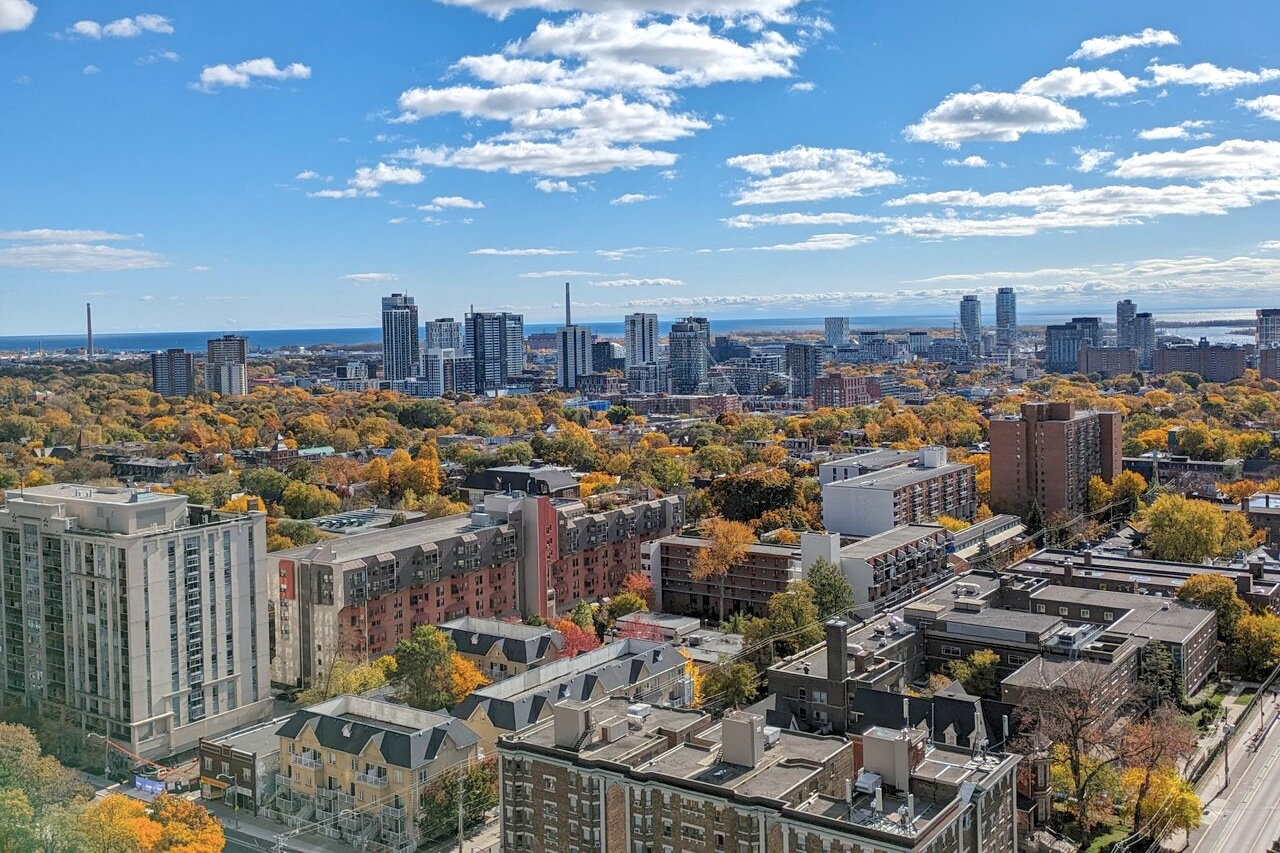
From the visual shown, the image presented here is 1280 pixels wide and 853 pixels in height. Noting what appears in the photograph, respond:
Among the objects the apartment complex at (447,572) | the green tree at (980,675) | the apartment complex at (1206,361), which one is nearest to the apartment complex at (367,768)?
the apartment complex at (447,572)

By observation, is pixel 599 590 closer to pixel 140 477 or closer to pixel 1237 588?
pixel 1237 588

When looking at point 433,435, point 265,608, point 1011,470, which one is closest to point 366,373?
point 433,435

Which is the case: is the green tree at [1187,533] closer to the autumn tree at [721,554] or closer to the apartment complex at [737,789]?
the autumn tree at [721,554]

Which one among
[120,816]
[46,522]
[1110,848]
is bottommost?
[1110,848]

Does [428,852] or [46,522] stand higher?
[46,522]

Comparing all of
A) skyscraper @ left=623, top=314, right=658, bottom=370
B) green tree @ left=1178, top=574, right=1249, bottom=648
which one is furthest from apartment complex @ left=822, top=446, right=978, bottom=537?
skyscraper @ left=623, top=314, right=658, bottom=370

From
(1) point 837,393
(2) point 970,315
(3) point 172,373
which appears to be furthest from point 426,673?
(2) point 970,315

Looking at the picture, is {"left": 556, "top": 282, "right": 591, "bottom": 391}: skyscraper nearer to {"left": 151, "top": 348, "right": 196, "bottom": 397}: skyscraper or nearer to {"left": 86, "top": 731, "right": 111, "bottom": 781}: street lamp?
{"left": 151, "top": 348, "right": 196, "bottom": 397}: skyscraper
